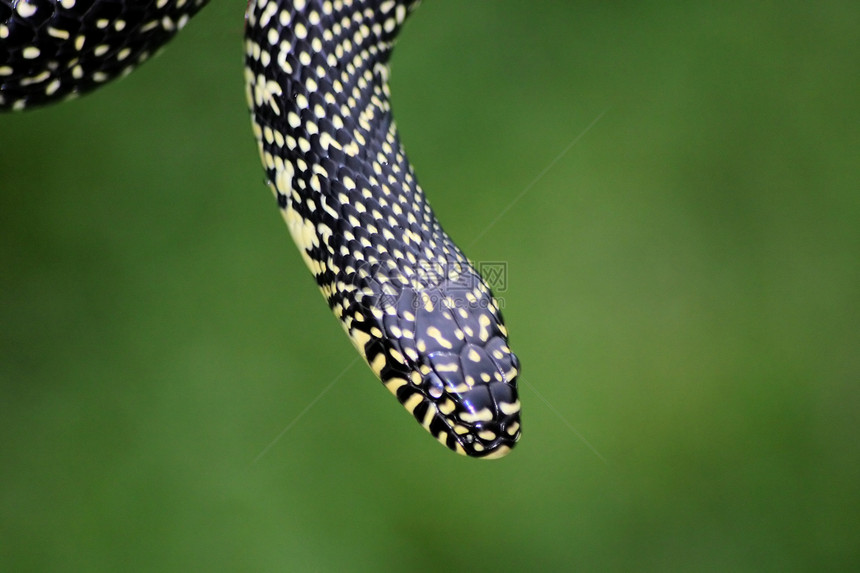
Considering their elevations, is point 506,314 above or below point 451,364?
above

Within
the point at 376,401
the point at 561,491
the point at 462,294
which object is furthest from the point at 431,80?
the point at 462,294

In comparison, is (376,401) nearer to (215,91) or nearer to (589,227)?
(589,227)

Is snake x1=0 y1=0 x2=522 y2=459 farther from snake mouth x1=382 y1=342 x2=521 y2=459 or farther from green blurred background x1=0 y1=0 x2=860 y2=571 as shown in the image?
green blurred background x1=0 y1=0 x2=860 y2=571

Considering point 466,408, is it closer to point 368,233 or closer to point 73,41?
point 368,233
